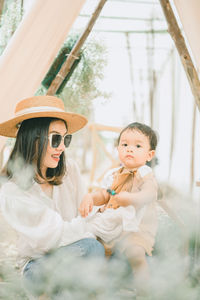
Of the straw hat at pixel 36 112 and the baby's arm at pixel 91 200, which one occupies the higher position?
the straw hat at pixel 36 112

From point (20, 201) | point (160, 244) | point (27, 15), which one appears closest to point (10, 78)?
point (27, 15)

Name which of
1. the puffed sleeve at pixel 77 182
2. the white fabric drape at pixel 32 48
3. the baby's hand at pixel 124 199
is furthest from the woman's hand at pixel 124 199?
the white fabric drape at pixel 32 48

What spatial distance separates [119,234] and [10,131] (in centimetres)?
65

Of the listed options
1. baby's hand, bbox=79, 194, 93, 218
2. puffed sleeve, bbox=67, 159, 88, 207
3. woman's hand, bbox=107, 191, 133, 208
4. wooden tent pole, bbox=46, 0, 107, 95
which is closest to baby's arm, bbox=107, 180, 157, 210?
woman's hand, bbox=107, 191, 133, 208

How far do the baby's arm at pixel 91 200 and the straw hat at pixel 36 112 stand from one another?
339 millimetres

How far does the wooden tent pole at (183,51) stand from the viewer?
1.61 meters

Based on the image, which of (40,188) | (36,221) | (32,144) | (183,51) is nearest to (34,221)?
(36,221)

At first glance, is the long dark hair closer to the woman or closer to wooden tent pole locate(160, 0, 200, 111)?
the woman

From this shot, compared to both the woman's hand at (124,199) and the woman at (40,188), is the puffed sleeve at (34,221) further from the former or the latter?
the woman's hand at (124,199)

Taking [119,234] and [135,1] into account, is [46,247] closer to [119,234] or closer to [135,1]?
[119,234]

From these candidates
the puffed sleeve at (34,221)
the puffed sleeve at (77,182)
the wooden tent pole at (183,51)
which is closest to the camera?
the puffed sleeve at (34,221)

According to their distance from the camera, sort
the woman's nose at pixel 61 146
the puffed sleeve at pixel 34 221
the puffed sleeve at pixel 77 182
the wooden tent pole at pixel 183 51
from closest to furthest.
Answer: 1. the puffed sleeve at pixel 34 221
2. the woman's nose at pixel 61 146
3. the puffed sleeve at pixel 77 182
4. the wooden tent pole at pixel 183 51

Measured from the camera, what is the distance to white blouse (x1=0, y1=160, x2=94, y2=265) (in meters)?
1.14

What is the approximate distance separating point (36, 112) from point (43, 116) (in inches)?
2.1
